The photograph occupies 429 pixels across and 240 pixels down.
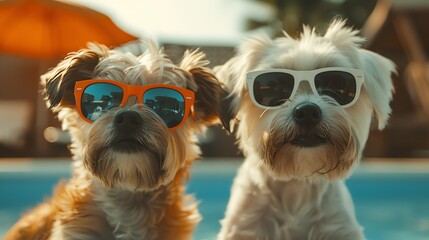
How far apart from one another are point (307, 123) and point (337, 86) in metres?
0.32

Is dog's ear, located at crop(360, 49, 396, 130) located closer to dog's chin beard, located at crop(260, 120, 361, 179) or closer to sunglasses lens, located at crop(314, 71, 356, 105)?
sunglasses lens, located at crop(314, 71, 356, 105)

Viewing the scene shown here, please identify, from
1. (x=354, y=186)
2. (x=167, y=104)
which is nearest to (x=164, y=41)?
(x=167, y=104)

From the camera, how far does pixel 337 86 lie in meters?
2.98

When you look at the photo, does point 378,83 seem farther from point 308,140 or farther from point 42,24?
point 42,24

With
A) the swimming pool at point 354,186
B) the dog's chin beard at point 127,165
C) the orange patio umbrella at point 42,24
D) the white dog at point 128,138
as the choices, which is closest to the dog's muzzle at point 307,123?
the white dog at point 128,138

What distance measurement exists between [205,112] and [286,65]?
518 millimetres

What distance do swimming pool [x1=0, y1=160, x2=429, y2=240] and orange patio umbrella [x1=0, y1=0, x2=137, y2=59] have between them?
6.22 feet

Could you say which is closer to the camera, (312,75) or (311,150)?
(311,150)

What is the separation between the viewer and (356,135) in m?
2.98

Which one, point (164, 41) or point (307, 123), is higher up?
point (164, 41)

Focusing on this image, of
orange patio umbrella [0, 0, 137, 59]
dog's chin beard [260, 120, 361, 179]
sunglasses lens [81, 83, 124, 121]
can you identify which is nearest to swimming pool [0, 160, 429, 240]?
orange patio umbrella [0, 0, 137, 59]

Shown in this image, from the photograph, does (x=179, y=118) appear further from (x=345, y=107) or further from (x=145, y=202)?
(x=345, y=107)

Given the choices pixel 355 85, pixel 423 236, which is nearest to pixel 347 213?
pixel 355 85

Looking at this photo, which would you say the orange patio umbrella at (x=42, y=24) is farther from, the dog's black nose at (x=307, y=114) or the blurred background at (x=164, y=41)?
the dog's black nose at (x=307, y=114)
